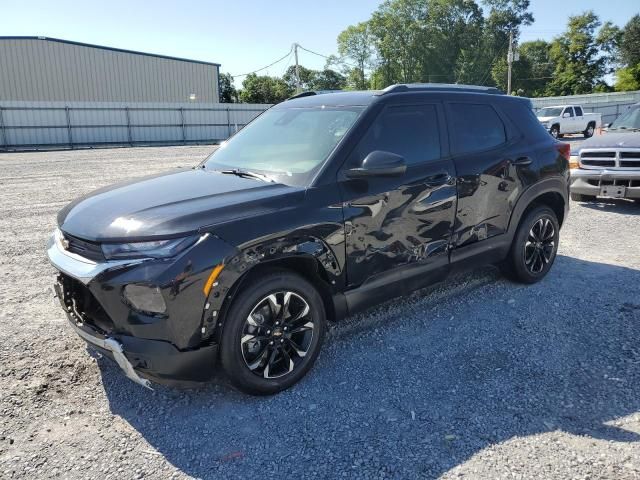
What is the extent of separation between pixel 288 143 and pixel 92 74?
38.4m

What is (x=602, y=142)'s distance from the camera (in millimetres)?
8430

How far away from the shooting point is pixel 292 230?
312 cm

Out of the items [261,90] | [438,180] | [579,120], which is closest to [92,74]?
[579,120]

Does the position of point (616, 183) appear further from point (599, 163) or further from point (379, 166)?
point (379, 166)

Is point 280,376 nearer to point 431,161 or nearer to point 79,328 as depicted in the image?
point 79,328

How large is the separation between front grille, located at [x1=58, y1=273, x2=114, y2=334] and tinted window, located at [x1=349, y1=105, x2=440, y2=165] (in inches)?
73.7

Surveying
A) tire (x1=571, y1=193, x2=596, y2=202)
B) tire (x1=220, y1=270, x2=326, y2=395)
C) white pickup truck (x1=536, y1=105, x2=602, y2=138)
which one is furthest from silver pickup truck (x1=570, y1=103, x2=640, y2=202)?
white pickup truck (x1=536, y1=105, x2=602, y2=138)

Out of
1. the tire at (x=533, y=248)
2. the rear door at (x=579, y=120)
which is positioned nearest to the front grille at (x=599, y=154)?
the tire at (x=533, y=248)

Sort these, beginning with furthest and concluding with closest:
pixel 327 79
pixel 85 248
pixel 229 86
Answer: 1. pixel 327 79
2. pixel 229 86
3. pixel 85 248

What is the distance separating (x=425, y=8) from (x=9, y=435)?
272 feet

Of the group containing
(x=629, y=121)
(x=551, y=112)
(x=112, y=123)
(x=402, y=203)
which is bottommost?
(x=402, y=203)

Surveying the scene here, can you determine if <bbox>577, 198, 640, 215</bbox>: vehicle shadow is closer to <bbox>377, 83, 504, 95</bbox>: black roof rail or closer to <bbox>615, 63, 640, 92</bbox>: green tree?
<bbox>377, 83, 504, 95</bbox>: black roof rail

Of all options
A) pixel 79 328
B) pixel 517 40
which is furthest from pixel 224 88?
pixel 79 328

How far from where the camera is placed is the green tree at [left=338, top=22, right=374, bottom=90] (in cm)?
7775
